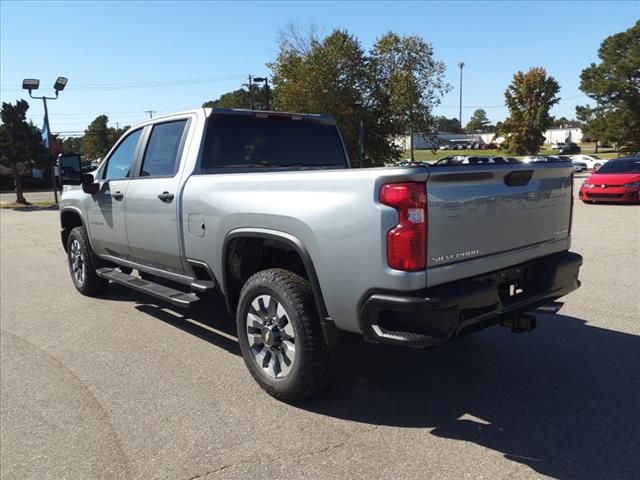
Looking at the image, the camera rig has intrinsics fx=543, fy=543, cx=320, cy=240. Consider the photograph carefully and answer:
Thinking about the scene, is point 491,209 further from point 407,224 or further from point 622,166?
point 622,166

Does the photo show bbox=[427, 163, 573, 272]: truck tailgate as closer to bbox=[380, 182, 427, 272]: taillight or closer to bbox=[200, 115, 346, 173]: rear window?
bbox=[380, 182, 427, 272]: taillight

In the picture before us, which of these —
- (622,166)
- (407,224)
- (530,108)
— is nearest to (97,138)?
(530,108)

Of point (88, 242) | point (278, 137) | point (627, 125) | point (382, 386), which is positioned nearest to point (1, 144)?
point (88, 242)

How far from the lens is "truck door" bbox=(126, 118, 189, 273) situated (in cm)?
463

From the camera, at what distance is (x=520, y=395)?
12.1 ft

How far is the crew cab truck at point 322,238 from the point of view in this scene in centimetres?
295

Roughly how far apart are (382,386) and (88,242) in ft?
13.6

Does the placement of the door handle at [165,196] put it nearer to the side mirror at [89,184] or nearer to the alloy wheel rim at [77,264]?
the side mirror at [89,184]

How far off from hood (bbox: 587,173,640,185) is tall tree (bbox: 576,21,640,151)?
111ft

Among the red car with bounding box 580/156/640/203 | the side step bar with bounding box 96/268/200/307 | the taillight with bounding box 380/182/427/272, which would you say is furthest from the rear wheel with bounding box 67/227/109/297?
the red car with bounding box 580/156/640/203

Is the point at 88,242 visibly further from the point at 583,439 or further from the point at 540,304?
the point at 583,439

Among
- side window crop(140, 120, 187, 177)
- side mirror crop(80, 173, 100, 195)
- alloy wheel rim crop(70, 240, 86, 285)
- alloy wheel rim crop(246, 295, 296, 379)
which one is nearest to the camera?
alloy wheel rim crop(246, 295, 296, 379)

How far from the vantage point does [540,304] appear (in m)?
3.64

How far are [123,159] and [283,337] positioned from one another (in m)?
3.13
